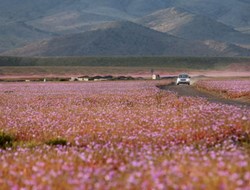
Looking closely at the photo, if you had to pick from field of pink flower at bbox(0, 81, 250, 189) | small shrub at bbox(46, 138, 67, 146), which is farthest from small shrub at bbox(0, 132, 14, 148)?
small shrub at bbox(46, 138, 67, 146)

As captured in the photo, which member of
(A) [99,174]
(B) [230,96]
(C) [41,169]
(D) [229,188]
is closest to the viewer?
(D) [229,188]

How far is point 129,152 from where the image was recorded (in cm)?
970

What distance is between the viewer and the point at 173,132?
41.6 feet

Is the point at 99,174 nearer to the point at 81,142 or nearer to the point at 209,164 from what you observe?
the point at 209,164

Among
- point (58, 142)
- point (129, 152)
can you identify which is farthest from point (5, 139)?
point (129, 152)

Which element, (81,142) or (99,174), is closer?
(99,174)

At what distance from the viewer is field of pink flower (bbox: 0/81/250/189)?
259 inches

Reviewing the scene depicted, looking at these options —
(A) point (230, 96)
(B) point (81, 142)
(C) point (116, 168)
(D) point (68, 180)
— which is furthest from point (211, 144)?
(A) point (230, 96)

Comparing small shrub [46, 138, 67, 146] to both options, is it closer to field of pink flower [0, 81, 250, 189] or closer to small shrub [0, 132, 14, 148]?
field of pink flower [0, 81, 250, 189]

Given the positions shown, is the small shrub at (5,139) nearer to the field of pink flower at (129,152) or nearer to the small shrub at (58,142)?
the field of pink flower at (129,152)

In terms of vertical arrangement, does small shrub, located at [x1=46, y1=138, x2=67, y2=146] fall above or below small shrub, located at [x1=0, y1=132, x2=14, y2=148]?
above

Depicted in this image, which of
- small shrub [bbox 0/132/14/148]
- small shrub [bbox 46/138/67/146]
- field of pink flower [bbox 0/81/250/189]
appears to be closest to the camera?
field of pink flower [bbox 0/81/250/189]

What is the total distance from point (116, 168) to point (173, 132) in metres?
4.45

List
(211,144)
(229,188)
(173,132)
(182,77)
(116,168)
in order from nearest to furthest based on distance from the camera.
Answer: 1. (229,188)
2. (116,168)
3. (211,144)
4. (173,132)
5. (182,77)
